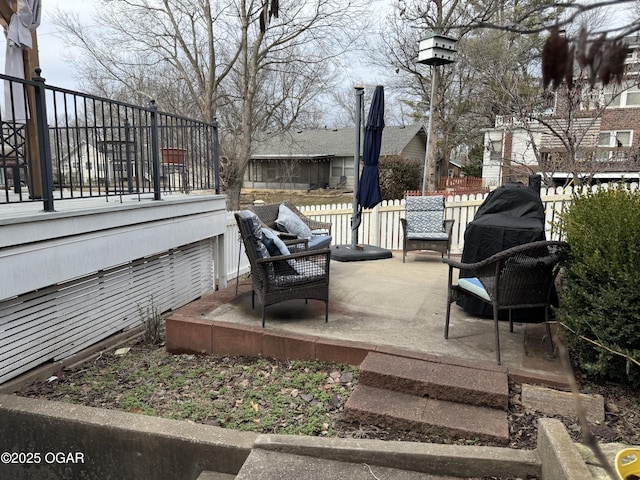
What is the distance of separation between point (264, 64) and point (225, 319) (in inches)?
597

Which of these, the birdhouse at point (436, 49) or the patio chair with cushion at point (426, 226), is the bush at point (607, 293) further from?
the birdhouse at point (436, 49)

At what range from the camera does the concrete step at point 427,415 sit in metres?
2.46

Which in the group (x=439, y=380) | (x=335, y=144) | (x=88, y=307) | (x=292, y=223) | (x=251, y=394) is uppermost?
(x=335, y=144)

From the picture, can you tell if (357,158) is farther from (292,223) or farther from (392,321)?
(392,321)

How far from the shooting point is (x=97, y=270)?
151 inches

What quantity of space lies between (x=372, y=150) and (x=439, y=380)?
4.10m

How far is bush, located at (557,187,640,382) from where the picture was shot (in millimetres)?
2424

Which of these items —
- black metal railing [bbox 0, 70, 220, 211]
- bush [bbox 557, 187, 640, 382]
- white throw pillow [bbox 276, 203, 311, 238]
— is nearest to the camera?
bush [bbox 557, 187, 640, 382]

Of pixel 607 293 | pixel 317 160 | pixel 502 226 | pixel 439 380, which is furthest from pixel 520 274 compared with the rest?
pixel 317 160

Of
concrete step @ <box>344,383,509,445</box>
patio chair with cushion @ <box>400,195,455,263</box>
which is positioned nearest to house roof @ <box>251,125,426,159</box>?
patio chair with cushion @ <box>400,195,455,263</box>

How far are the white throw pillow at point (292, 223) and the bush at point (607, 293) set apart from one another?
133 inches

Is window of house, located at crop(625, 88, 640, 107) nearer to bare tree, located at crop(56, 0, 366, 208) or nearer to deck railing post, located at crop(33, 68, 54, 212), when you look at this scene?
bare tree, located at crop(56, 0, 366, 208)

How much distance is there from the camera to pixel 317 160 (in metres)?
29.7

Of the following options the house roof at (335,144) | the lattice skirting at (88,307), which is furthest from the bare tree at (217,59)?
the lattice skirting at (88,307)
